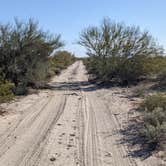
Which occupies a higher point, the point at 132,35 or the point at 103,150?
the point at 132,35

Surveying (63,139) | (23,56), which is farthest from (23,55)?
(63,139)

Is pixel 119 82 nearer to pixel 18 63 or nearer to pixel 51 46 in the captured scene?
pixel 51 46

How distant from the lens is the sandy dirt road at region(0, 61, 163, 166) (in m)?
8.90

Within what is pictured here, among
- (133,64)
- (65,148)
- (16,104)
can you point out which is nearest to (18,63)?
(16,104)

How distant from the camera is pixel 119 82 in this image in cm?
3097

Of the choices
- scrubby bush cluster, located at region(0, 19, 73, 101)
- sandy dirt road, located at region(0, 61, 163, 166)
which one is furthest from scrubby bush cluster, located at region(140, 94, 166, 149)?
scrubby bush cluster, located at region(0, 19, 73, 101)

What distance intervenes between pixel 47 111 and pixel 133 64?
15.0 metres

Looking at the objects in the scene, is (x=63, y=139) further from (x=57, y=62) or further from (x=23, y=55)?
(x=57, y=62)

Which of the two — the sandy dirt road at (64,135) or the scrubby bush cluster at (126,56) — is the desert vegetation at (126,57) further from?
the sandy dirt road at (64,135)

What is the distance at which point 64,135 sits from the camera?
11.5 m

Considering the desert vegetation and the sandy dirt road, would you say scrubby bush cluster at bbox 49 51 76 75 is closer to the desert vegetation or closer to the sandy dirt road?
the desert vegetation

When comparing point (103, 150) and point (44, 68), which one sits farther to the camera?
point (44, 68)

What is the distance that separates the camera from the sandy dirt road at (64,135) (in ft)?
29.2

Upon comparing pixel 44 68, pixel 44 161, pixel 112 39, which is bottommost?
pixel 44 161
